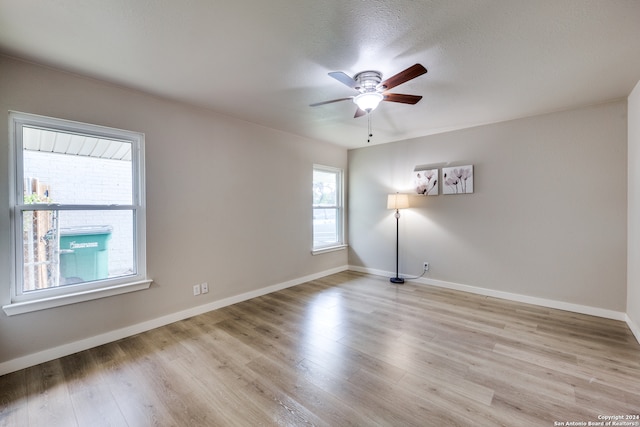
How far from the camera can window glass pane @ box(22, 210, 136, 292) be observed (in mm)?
2279

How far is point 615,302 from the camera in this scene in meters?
3.06

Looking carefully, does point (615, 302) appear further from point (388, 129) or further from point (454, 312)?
point (388, 129)

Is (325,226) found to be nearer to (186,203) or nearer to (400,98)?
(186,203)

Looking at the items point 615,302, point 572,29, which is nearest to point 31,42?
point 572,29

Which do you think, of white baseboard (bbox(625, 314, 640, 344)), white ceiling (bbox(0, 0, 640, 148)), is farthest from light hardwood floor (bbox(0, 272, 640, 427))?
white ceiling (bbox(0, 0, 640, 148))

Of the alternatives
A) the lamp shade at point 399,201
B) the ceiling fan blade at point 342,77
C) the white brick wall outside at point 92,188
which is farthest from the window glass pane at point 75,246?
the lamp shade at point 399,201

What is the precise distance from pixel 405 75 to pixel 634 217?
2.88 m

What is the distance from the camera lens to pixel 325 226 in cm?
521

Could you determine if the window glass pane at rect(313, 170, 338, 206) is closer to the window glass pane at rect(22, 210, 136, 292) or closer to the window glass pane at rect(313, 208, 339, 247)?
the window glass pane at rect(313, 208, 339, 247)

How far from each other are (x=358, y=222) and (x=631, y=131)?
147 inches

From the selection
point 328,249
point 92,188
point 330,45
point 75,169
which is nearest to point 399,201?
point 328,249

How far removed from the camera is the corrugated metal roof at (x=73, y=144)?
228cm

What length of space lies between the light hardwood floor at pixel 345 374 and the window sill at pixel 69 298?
18.7 inches

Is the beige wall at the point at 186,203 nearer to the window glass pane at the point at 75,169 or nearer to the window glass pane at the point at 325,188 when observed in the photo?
the window glass pane at the point at 75,169
